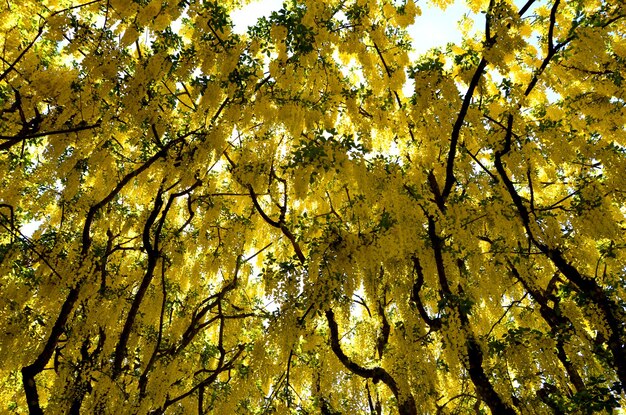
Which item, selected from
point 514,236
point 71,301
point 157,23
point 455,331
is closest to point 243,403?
point 71,301

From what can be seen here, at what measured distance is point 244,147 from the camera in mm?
6852

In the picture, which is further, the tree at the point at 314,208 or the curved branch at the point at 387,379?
the curved branch at the point at 387,379

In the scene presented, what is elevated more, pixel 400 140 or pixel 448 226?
pixel 400 140

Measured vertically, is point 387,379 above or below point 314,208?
below

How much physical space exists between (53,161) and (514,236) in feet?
22.4

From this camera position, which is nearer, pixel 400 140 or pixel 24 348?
pixel 24 348

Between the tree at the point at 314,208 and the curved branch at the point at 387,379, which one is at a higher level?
the tree at the point at 314,208

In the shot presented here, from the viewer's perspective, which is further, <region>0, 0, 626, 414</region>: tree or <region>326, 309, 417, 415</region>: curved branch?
<region>326, 309, 417, 415</region>: curved branch

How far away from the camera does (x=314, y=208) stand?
748cm

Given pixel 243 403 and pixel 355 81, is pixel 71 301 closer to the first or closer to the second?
pixel 243 403

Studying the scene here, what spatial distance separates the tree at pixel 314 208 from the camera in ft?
16.4

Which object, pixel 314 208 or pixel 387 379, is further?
pixel 314 208

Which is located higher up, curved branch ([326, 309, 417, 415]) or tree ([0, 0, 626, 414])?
tree ([0, 0, 626, 414])

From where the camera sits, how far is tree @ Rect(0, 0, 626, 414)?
16.4ft
